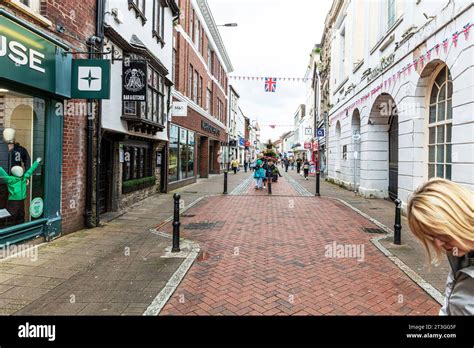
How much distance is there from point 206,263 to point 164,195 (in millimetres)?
8640

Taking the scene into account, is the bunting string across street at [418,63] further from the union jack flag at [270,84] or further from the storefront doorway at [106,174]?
the storefront doorway at [106,174]


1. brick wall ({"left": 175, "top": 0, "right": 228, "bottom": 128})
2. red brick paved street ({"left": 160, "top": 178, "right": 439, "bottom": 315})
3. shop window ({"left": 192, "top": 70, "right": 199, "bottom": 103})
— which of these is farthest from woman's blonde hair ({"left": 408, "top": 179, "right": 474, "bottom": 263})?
shop window ({"left": 192, "top": 70, "right": 199, "bottom": 103})

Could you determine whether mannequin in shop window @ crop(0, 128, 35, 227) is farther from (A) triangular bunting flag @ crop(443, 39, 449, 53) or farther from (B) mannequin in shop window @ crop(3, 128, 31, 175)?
(A) triangular bunting flag @ crop(443, 39, 449, 53)

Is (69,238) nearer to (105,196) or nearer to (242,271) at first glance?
(105,196)

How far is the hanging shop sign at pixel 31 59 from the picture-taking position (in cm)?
482

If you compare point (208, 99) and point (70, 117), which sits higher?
point (208, 99)

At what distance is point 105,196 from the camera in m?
9.27

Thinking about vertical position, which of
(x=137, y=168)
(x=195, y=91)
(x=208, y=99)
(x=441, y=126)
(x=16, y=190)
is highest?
(x=208, y=99)

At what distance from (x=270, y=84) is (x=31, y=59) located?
48.3 ft

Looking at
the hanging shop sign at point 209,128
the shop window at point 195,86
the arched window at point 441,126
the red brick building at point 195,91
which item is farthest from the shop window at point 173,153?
the arched window at point 441,126

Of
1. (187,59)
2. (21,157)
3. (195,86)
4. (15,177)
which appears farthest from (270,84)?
(15,177)

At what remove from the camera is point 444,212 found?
4.00 feet

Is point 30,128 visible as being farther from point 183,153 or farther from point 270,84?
point 270,84

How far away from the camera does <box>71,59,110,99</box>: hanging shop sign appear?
6.41 m
